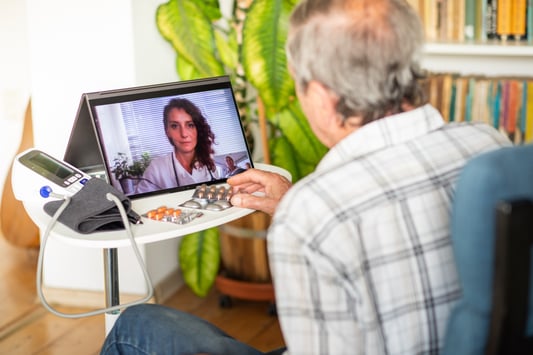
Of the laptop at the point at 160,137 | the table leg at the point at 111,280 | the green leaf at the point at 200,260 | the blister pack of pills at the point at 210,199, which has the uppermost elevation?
the laptop at the point at 160,137

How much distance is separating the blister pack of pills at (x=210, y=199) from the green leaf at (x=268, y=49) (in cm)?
87

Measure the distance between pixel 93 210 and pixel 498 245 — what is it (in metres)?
0.82

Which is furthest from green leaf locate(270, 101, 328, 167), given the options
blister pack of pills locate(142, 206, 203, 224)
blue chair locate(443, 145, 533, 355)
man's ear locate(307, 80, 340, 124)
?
blue chair locate(443, 145, 533, 355)

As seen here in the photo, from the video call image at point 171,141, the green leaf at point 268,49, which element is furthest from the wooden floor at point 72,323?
the video call image at point 171,141

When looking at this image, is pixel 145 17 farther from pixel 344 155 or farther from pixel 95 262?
pixel 344 155

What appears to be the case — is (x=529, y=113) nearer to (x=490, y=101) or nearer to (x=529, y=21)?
(x=490, y=101)

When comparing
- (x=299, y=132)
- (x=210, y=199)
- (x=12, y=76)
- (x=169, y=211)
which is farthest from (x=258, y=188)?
(x=12, y=76)

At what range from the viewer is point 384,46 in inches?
44.6

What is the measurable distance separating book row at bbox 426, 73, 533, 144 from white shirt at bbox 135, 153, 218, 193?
113 cm

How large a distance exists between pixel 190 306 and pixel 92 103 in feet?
4.17

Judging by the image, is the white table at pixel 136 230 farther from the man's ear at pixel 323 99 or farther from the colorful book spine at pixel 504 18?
the colorful book spine at pixel 504 18

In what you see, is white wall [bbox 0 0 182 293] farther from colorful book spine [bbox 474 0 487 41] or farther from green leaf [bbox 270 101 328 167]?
colorful book spine [bbox 474 0 487 41]

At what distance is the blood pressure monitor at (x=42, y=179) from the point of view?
5.28 ft

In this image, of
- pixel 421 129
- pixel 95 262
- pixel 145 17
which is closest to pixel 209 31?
pixel 145 17
